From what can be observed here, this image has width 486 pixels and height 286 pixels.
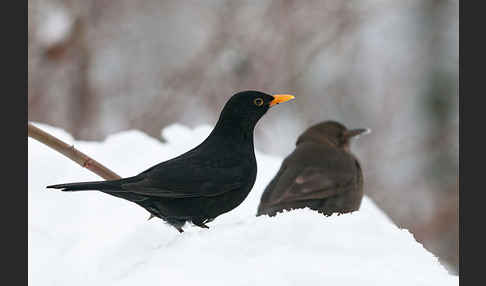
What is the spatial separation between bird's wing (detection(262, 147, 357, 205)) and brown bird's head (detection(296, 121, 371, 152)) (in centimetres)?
49

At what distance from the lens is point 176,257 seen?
2.43 m

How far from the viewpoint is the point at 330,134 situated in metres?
6.36

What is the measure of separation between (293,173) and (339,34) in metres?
5.32

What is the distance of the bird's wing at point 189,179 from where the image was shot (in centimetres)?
335

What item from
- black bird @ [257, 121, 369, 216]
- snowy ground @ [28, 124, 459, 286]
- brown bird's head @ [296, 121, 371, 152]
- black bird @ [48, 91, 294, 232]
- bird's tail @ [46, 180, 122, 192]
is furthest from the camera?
brown bird's head @ [296, 121, 371, 152]

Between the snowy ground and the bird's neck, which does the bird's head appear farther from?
the snowy ground

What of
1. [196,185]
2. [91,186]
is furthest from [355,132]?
[91,186]

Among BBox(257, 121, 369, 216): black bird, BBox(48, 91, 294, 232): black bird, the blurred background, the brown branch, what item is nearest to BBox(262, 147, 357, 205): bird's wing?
BBox(257, 121, 369, 216): black bird

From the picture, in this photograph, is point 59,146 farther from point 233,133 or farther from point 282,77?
point 282,77

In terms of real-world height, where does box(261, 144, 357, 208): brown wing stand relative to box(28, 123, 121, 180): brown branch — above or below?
above

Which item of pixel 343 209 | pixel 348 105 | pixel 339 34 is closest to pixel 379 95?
pixel 348 105

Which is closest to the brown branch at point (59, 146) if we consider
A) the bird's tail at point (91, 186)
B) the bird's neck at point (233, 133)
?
the bird's tail at point (91, 186)

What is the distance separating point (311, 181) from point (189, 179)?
208cm

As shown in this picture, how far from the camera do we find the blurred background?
9.86 m
